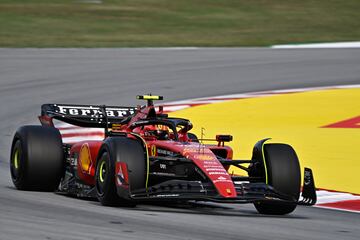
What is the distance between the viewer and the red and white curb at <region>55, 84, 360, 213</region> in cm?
1133

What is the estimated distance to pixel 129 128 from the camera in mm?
11078

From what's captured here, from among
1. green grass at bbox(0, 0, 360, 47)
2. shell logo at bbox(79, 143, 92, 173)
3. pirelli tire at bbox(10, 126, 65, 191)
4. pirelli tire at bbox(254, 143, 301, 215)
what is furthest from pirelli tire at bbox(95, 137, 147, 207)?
green grass at bbox(0, 0, 360, 47)

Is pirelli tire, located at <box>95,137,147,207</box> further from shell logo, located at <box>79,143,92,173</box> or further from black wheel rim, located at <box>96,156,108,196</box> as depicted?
shell logo, located at <box>79,143,92,173</box>

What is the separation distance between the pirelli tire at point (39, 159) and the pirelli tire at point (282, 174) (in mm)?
2364

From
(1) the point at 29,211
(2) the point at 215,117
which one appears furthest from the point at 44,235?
(2) the point at 215,117

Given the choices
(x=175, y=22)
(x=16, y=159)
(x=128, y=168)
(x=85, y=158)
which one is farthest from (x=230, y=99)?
(x=175, y=22)

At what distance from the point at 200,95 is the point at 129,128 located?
917cm

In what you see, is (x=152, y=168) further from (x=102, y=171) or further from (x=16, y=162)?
(x=16, y=162)

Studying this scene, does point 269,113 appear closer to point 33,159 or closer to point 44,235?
point 33,159

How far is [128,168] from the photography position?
9781 millimetres

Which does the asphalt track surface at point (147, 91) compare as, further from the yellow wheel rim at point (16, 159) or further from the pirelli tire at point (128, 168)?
the yellow wheel rim at point (16, 159)

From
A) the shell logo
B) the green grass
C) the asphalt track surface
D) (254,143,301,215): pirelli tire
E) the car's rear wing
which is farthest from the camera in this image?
the green grass

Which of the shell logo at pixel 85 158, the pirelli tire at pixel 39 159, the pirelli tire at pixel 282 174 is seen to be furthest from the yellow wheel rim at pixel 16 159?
the pirelli tire at pixel 282 174

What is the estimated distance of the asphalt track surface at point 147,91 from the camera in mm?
8618
